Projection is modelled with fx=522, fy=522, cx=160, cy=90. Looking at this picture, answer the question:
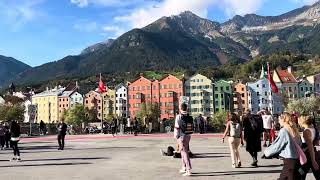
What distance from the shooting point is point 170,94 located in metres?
178

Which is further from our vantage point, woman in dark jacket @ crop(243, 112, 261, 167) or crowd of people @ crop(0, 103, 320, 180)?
woman in dark jacket @ crop(243, 112, 261, 167)

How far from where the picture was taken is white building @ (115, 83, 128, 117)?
194125mm

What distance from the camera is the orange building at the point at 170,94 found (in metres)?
178

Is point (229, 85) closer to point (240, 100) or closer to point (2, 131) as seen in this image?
point (240, 100)

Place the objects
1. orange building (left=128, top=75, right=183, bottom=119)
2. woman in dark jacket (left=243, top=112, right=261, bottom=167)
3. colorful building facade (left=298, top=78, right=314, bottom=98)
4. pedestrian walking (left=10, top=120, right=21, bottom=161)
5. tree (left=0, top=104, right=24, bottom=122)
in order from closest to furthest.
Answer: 1. woman in dark jacket (left=243, top=112, right=261, bottom=167)
2. pedestrian walking (left=10, top=120, right=21, bottom=161)
3. tree (left=0, top=104, right=24, bottom=122)
4. colorful building facade (left=298, top=78, right=314, bottom=98)
5. orange building (left=128, top=75, right=183, bottom=119)

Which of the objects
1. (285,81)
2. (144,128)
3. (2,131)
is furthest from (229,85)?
(2,131)

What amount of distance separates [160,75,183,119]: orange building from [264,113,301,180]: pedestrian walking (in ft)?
547

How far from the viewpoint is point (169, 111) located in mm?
180500

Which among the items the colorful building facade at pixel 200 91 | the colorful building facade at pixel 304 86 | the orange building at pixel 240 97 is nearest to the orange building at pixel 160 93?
the colorful building facade at pixel 200 91

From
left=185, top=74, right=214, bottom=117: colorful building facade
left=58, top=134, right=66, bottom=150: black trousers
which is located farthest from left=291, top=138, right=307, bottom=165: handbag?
left=185, top=74, right=214, bottom=117: colorful building facade

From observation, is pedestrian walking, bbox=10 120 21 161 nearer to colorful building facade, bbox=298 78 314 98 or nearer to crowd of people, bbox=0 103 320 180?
crowd of people, bbox=0 103 320 180

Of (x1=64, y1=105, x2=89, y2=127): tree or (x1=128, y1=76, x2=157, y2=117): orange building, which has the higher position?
(x1=128, y1=76, x2=157, y2=117): orange building

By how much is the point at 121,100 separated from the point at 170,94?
82.2 feet

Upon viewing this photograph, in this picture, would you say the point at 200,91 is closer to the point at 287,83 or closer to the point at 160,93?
the point at 160,93
